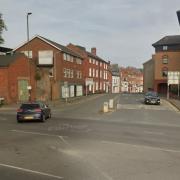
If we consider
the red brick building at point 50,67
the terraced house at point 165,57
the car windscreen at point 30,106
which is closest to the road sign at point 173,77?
the red brick building at point 50,67

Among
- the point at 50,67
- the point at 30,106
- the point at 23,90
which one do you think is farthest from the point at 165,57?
the point at 30,106

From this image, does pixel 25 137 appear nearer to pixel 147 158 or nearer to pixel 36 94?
pixel 147 158

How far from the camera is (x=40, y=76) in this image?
5266cm

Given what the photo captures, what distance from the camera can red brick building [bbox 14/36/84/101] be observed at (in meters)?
53.9

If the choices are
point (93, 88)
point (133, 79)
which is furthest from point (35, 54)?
point (133, 79)

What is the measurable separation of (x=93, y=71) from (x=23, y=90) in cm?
4360

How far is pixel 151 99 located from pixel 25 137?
32.7m

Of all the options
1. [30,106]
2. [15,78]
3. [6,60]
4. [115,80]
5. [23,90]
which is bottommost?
[30,106]

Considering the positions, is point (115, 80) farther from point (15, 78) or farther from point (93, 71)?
point (15, 78)

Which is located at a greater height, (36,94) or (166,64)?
(166,64)

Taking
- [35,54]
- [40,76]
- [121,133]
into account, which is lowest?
[121,133]

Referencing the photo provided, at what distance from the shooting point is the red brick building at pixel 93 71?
267ft

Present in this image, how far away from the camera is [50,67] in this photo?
198 ft

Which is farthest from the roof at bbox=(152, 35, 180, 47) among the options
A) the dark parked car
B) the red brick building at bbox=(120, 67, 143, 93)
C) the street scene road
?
the street scene road
